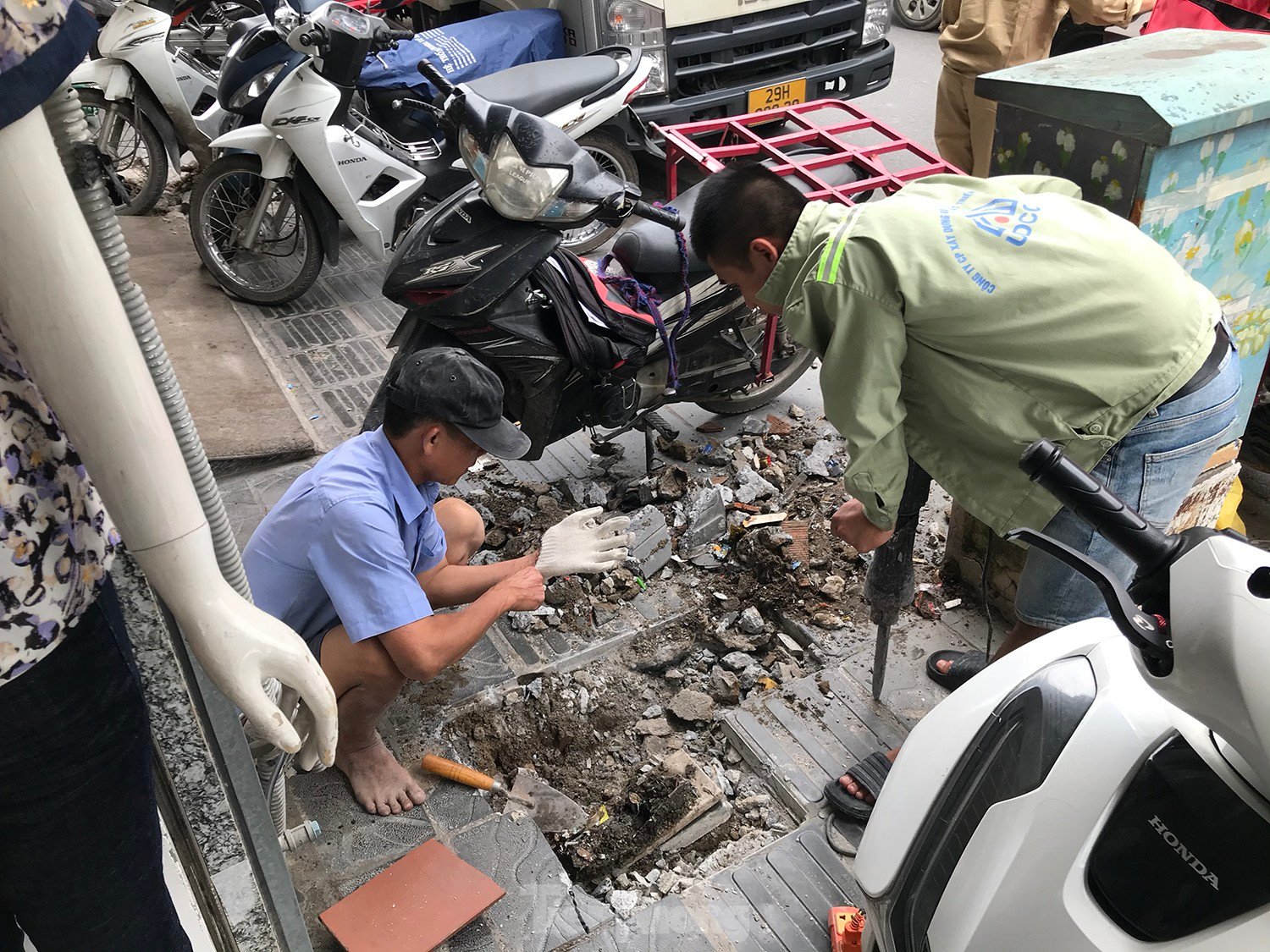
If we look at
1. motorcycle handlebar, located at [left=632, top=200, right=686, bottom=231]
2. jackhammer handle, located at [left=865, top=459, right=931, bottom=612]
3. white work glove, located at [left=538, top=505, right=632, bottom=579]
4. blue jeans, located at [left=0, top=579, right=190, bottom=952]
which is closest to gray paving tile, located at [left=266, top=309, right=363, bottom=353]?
motorcycle handlebar, located at [left=632, top=200, right=686, bottom=231]

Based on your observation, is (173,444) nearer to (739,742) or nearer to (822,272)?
(822,272)

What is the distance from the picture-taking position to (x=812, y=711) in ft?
9.28

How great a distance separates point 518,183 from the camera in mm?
3186

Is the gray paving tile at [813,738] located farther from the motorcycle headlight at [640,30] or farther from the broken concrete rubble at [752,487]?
the motorcycle headlight at [640,30]

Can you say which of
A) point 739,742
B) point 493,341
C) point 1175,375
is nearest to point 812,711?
point 739,742

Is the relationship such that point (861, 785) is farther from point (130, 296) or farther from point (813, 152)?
point (813, 152)

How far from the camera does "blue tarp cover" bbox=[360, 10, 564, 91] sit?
5031 millimetres

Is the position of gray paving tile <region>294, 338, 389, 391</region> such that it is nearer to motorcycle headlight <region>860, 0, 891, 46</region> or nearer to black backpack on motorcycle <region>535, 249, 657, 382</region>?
black backpack on motorcycle <region>535, 249, 657, 382</region>

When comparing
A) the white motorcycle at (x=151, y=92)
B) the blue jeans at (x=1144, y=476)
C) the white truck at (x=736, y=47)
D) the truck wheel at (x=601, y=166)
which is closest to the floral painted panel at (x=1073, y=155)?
the blue jeans at (x=1144, y=476)

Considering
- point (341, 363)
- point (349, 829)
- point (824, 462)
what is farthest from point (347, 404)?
point (349, 829)

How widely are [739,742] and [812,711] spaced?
245 mm

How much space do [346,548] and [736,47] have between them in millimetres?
4381

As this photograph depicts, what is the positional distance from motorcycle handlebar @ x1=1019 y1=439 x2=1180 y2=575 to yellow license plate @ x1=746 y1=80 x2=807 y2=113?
191 inches

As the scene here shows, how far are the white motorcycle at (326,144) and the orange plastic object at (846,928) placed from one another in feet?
12.4
